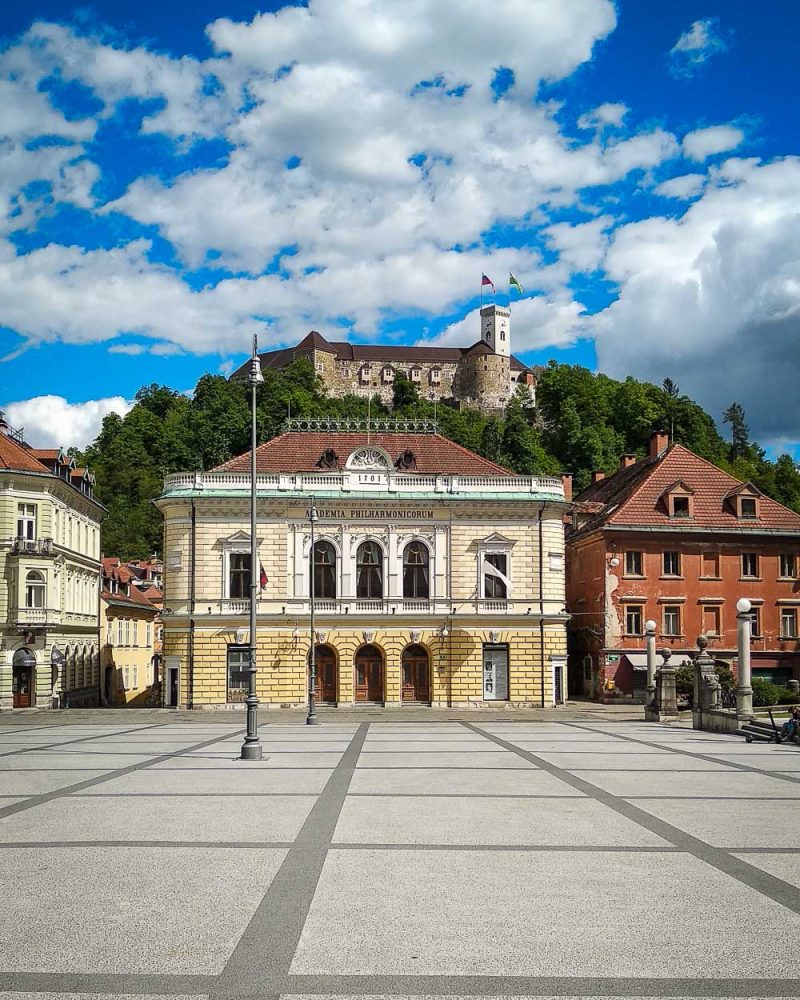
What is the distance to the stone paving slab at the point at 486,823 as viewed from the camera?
13320mm

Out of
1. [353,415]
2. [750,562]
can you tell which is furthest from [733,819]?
[353,415]

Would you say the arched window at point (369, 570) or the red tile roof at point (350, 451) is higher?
the red tile roof at point (350, 451)

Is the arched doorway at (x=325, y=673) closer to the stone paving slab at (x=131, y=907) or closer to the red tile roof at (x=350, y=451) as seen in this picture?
the red tile roof at (x=350, y=451)

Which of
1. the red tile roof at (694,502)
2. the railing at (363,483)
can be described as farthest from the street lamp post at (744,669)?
the red tile roof at (694,502)

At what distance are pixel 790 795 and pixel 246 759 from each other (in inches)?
455

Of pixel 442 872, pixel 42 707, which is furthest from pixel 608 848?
pixel 42 707

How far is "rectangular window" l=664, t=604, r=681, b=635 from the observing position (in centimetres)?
5203

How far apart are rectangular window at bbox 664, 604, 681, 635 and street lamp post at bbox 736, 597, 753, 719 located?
18.0 meters

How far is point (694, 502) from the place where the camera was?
54.0 metres

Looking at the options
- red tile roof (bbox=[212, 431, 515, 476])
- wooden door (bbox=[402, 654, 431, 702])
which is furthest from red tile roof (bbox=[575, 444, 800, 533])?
wooden door (bbox=[402, 654, 431, 702])

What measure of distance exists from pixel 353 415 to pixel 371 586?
10301 cm

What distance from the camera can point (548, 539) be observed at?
157ft

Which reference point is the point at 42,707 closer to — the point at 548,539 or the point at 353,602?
the point at 353,602

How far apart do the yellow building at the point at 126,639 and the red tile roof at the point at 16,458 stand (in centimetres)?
1224
